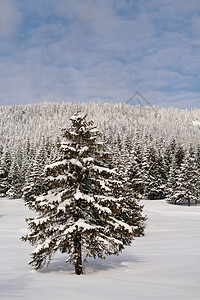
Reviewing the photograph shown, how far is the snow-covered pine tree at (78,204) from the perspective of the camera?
36.8 ft

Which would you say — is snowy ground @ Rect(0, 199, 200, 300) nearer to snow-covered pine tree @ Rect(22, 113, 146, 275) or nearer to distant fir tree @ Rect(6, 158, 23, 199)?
snow-covered pine tree @ Rect(22, 113, 146, 275)

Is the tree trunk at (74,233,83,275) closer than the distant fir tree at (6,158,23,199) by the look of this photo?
Yes

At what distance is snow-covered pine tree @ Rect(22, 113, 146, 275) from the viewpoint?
36.8 ft

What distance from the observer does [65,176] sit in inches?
460

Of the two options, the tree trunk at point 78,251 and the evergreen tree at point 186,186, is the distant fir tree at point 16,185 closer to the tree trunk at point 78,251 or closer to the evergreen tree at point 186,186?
the evergreen tree at point 186,186

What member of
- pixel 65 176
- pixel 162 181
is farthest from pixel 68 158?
pixel 162 181

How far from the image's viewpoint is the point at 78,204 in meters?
11.9

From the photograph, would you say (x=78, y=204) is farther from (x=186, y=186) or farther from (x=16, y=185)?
(x=16, y=185)

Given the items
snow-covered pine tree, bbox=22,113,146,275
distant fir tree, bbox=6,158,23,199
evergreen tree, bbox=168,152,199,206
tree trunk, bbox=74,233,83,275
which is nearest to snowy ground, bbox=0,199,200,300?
tree trunk, bbox=74,233,83,275

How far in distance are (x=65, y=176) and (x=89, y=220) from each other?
90.0 inches

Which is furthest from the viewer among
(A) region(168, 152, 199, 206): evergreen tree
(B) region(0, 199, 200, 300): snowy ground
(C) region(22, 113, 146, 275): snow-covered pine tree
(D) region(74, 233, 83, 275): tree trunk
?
(A) region(168, 152, 199, 206): evergreen tree

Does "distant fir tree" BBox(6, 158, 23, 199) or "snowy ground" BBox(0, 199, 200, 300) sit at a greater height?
"distant fir tree" BBox(6, 158, 23, 199)

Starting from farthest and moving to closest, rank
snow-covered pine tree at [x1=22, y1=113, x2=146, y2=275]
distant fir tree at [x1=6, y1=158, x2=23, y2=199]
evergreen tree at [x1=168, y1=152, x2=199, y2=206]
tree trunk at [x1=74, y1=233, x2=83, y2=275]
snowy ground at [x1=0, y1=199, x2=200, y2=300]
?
distant fir tree at [x1=6, y1=158, x2=23, y2=199], evergreen tree at [x1=168, y1=152, x2=199, y2=206], tree trunk at [x1=74, y1=233, x2=83, y2=275], snow-covered pine tree at [x1=22, y1=113, x2=146, y2=275], snowy ground at [x1=0, y1=199, x2=200, y2=300]

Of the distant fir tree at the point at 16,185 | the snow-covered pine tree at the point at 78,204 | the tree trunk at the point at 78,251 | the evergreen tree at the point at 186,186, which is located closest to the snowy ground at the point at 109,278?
the tree trunk at the point at 78,251
